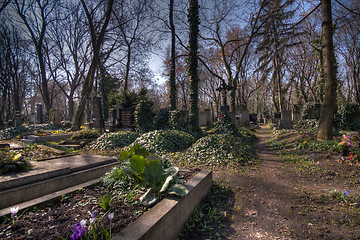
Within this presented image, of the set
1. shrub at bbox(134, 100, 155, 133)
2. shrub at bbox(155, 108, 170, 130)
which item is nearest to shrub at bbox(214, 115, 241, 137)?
shrub at bbox(155, 108, 170, 130)

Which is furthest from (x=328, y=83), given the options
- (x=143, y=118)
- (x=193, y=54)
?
(x=143, y=118)

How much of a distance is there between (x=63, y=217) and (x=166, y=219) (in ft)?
4.03

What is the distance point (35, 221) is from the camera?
208cm

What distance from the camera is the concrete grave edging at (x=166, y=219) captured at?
5.44 ft

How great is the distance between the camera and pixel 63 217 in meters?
2.13

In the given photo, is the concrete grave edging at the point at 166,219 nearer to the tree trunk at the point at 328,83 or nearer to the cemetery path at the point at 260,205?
the cemetery path at the point at 260,205

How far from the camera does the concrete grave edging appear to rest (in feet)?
5.44

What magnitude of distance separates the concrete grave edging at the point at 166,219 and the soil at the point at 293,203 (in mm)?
645

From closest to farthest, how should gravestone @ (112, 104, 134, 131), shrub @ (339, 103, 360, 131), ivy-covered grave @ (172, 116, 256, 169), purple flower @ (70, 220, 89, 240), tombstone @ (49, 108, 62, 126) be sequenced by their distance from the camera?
purple flower @ (70, 220, 89, 240), ivy-covered grave @ (172, 116, 256, 169), shrub @ (339, 103, 360, 131), gravestone @ (112, 104, 134, 131), tombstone @ (49, 108, 62, 126)

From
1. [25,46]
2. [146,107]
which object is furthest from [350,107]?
[25,46]

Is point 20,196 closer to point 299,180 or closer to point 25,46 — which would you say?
point 299,180

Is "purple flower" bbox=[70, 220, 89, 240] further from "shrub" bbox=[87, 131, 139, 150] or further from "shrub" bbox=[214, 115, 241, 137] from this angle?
"shrub" bbox=[214, 115, 241, 137]

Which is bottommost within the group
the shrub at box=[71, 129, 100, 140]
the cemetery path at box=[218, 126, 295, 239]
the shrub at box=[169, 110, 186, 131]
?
the cemetery path at box=[218, 126, 295, 239]

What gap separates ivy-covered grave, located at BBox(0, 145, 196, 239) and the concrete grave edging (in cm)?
16
